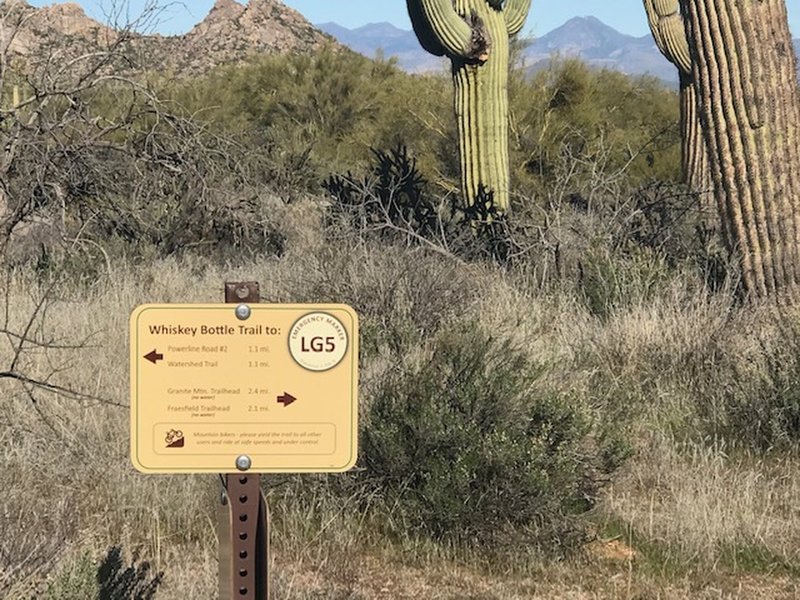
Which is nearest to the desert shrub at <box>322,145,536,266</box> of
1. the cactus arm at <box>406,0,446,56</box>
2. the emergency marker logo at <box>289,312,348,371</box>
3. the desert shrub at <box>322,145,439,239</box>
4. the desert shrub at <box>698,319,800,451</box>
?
the desert shrub at <box>322,145,439,239</box>

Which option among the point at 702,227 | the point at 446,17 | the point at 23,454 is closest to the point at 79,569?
the point at 23,454

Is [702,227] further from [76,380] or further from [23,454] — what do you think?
[23,454]

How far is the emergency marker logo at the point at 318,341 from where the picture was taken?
2760 millimetres

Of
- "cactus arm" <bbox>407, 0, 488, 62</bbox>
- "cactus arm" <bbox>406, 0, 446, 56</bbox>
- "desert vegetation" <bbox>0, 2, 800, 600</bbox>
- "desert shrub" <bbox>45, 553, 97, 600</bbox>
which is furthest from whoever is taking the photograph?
"cactus arm" <bbox>406, 0, 446, 56</bbox>

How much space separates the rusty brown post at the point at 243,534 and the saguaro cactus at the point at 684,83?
32.0ft

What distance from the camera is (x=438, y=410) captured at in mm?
4766

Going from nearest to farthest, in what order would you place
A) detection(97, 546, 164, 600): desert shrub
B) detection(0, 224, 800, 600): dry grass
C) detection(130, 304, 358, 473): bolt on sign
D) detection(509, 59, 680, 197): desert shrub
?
detection(130, 304, 358, 473): bolt on sign < detection(97, 546, 164, 600): desert shrub < detection(0, 224, 800, 600): dry grass < detection(509, 59, 680, 197): desert shrub

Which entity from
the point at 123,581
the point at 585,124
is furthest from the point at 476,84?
the point at 585,124

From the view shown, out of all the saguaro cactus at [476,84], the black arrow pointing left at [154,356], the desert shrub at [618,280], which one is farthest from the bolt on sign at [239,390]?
the saguaro cactus at [476,84]

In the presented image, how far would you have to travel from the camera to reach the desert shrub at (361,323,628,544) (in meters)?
4.48

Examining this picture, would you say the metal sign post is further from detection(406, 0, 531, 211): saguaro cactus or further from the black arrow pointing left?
detection(406, 0, 531, 211): saguaro cactus

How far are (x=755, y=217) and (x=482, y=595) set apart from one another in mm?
4250

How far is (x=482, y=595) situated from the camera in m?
4.16

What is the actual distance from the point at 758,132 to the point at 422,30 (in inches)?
195
